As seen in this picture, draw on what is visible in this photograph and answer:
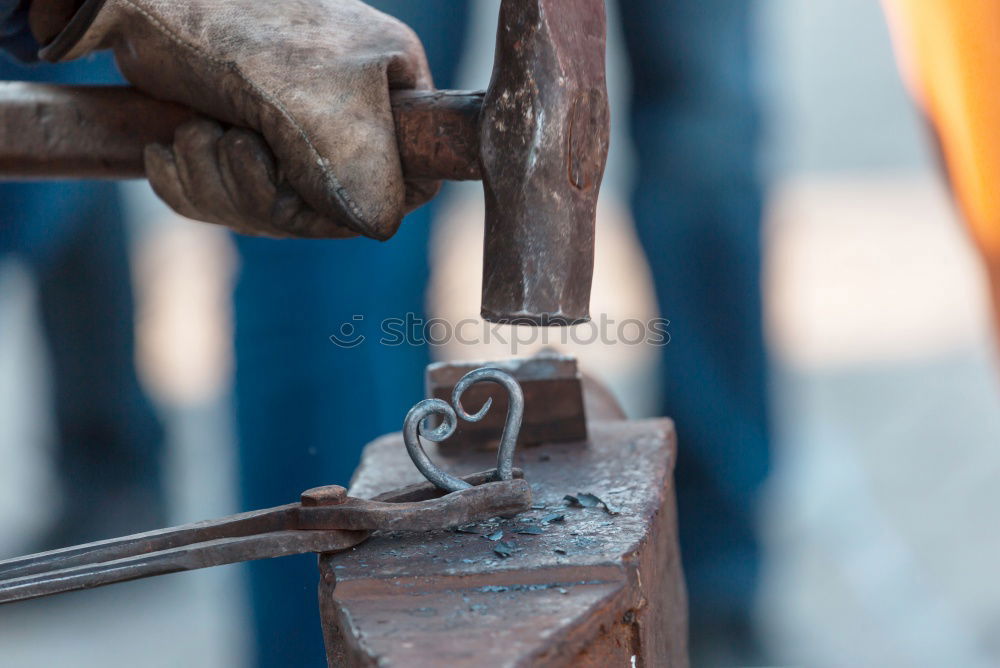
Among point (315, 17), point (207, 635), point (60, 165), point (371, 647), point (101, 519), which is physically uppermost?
point (315, 17)

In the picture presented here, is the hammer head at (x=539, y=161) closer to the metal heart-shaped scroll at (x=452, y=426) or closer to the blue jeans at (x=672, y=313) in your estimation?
the metal heart-shaped scroll at (x=452, y=426)

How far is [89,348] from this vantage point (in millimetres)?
2910

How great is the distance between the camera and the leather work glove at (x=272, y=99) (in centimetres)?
136

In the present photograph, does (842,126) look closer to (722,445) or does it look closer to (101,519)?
(722,445)

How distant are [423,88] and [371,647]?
2.67ft

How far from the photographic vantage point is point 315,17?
4.70 ft

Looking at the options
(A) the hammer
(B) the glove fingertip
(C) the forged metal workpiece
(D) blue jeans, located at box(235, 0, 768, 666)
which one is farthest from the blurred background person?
(A) the hammer

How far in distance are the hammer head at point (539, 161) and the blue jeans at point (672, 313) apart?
4.46 ft

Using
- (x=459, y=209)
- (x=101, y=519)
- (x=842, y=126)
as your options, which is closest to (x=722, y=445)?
(x=459, y=209)

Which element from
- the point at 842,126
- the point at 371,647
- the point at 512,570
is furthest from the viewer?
the point at 842,126

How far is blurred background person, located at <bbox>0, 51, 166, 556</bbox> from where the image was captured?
286cm

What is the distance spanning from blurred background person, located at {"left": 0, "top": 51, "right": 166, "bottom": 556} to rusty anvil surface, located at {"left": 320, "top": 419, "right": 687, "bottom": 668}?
1.87 meters

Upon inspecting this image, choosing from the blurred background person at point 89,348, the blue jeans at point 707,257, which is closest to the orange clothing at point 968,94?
the blue jeans at point 707,257

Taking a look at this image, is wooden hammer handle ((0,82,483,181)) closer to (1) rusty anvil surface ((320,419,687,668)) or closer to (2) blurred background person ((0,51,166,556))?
(1) rusty anvil surface ((320,419,687,668))
